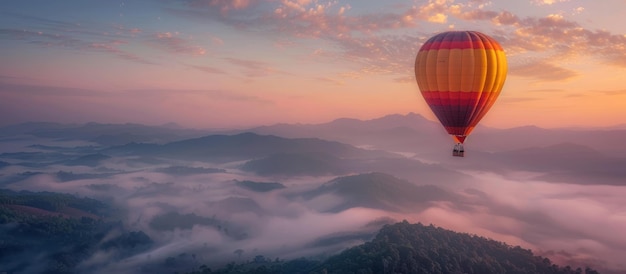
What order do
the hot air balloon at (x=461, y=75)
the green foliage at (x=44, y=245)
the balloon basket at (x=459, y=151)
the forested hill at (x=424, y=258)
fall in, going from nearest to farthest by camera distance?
the balloon basket at (x=459, y=151), the hot air balloon at (x=461, y=75), the forested hill at (x=424, y=258), the green foliage at (x=44, y=245)

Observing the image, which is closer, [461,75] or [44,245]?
[461,75]

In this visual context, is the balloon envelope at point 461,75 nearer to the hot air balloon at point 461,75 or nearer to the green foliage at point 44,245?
the hot air balloon at point 461,75

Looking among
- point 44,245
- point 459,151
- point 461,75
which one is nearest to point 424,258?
point 459,151

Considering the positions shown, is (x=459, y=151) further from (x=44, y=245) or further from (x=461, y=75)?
(x=44, y=245)

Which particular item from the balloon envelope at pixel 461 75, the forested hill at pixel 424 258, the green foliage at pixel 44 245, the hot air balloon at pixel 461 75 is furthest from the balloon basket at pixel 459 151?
the green foliage at pixel 44 245

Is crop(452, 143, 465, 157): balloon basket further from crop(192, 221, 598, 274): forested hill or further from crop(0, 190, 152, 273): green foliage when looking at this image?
crop(0, 190, 152, 273): green foliage

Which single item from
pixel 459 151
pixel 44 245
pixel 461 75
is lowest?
pixel 44 245

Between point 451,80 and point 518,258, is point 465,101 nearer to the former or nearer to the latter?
point 451,80
